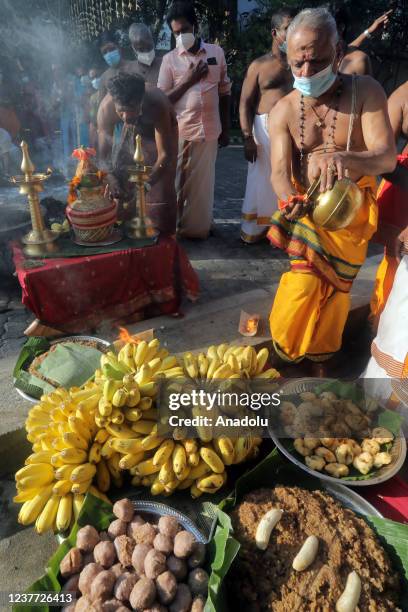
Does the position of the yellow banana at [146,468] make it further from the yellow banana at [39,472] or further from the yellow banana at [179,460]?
the yellow banana at [39,472]

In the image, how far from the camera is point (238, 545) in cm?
161

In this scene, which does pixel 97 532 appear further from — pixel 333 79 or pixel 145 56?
pixel 145 56

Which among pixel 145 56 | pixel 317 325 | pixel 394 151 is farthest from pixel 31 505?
pixel 145 56

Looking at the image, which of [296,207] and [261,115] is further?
[261,115]

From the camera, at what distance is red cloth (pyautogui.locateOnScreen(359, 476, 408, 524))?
214 centimetres

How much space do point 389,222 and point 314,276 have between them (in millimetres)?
855

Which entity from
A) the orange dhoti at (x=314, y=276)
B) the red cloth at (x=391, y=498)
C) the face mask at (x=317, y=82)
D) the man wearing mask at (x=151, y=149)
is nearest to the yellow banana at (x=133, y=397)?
the red cloth at (x=391, y=498)

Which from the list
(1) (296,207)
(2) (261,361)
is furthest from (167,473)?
(1) (296,207)

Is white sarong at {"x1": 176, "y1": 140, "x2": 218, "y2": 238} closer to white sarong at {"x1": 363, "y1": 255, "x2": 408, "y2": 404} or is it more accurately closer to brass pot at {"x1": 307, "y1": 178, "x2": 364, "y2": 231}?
brass pot at {"x1": 307, "y1": 178, "x2": 364, "y2": 231}

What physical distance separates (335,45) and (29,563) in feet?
10.9

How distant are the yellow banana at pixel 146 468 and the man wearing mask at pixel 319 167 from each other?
149 cm

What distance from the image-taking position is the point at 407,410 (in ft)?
8.96

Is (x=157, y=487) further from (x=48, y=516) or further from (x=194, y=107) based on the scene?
(x=194, y=107)

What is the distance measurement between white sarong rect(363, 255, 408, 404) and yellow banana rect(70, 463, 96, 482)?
1.77 metres
